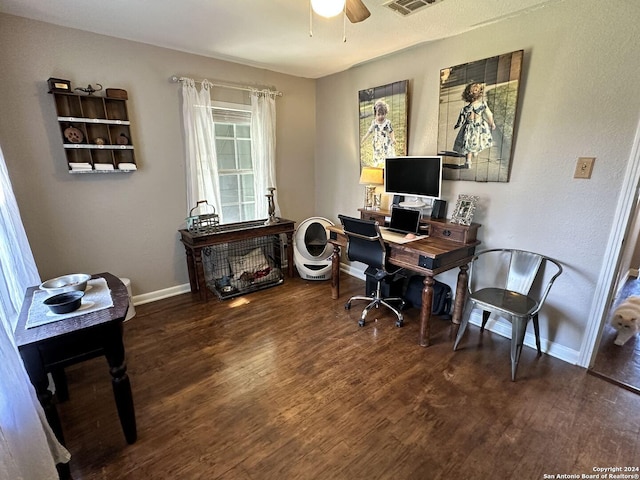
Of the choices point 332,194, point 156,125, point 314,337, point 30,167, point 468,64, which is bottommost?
point 314,337

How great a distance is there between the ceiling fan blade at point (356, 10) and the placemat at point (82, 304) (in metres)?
1.93

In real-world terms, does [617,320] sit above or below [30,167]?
below

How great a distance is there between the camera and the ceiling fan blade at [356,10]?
5.01 feet

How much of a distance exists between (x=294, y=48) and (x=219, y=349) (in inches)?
107

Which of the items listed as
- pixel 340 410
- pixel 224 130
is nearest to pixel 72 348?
pixel 340 410

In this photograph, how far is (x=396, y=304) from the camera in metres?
2.98

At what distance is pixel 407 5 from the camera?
196 centimetres

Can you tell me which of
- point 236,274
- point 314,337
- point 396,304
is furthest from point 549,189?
point 236,274

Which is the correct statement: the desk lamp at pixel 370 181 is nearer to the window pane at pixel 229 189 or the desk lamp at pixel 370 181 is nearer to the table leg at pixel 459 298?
the table leg at pixel 459 298

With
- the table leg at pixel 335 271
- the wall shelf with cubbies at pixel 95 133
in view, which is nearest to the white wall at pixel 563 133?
the table leg at pixel 335 271

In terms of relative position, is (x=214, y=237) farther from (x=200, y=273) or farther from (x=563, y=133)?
(x=563, y=133)

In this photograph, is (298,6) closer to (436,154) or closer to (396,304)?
(436,154)

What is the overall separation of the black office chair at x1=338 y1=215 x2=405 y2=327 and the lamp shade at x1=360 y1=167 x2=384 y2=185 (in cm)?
72

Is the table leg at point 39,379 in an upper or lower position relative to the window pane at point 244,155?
lower
